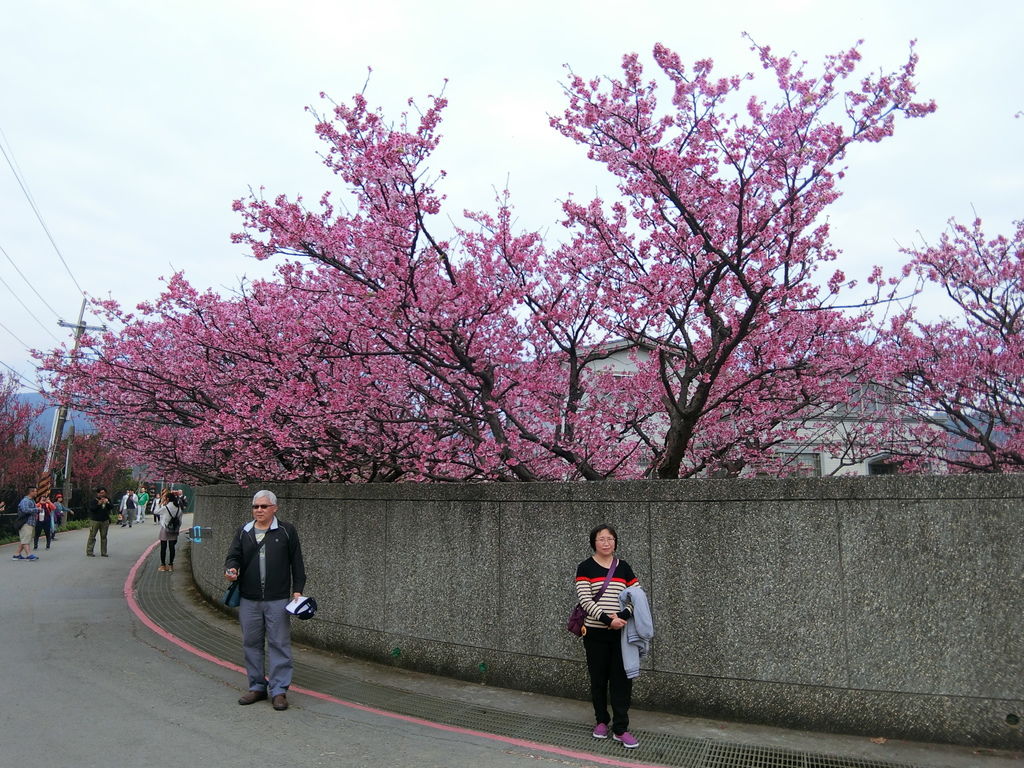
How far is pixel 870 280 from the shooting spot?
8.58 m

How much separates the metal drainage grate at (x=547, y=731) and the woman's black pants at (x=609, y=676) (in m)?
0.20

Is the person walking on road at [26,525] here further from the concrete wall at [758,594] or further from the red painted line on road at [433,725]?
the concrete wall at [758,594]

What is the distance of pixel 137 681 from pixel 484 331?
479 cm

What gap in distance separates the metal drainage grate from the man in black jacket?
0.66 m

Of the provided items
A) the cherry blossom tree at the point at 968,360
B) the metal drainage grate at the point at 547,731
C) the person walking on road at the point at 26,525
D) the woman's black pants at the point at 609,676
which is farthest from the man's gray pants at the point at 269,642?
the person walking on road at the point at 26,525

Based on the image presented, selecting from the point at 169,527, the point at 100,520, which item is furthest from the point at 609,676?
the point at 100,520

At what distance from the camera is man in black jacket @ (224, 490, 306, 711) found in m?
6.27

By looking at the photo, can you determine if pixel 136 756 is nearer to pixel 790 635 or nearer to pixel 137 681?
pixel 137 681

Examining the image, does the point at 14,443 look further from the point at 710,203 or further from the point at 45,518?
the point at 710,203

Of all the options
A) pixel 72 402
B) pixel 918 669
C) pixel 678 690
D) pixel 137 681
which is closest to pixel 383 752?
pixel 678 690

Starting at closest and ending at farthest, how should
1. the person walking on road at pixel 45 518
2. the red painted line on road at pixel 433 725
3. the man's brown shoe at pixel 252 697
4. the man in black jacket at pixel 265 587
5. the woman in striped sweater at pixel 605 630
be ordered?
the red painted line on road at pixel 433 725 < the woman in striped sweater at pixel 605 630 < the man's brown shoe at pixel 252 697 < the man in black jacket at pixel 265 587 < the person walking on road at pixel 45 518

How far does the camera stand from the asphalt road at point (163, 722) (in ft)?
16.1

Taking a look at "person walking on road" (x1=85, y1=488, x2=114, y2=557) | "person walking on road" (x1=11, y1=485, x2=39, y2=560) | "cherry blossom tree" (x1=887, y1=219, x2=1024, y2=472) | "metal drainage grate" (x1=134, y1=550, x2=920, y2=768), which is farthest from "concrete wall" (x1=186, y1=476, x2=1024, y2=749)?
"person walking on road" (x1=11, y1=485, x2=39, y2=560)

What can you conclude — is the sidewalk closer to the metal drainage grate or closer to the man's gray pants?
the metal drainage grate
